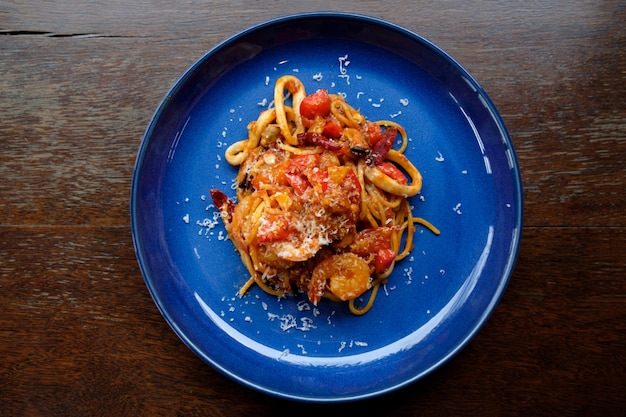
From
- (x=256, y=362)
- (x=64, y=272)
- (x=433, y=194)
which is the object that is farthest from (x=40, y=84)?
(x=433, y=194)

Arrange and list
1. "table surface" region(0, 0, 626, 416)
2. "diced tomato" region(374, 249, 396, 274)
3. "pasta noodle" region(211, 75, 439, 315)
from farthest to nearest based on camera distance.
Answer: "table surface" region(0, 0, 626, 416) → "diced tomato" region(374, 249, 396, 274) → "pasta noodle" region(211, 75, 439, 315)

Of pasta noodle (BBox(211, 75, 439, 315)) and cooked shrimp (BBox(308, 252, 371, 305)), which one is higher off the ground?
pasta noodle (BBox(211, 75, 439, 315))

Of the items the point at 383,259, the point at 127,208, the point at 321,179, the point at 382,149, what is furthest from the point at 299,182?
the point at 127,208

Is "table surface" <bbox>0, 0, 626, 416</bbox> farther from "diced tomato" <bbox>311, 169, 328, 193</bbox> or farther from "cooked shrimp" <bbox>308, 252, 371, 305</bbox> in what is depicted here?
"diced tomato" <bbox>311, 169, 328, 193</bbox>

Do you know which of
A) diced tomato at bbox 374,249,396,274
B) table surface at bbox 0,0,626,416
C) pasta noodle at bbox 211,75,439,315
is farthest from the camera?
table surface at bbox 0,0,626,416

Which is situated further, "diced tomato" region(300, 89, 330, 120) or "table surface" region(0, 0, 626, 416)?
"table surface" region(0, 0, 626, 416)

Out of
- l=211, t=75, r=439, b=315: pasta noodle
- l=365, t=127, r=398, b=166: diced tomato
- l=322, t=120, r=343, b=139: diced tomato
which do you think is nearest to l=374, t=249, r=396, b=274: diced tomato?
l=211, t=75, r=439, b=315: pasta noodle

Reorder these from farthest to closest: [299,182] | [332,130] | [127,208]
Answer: [127,208], [332,130], [299,182]

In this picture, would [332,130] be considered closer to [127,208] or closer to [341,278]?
[341,278]
